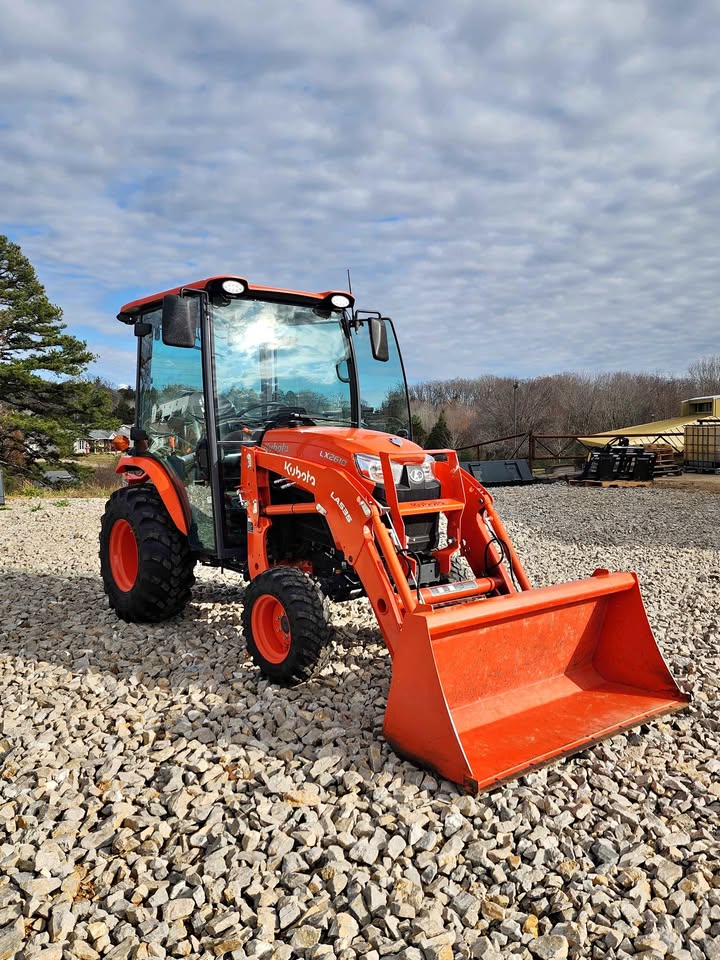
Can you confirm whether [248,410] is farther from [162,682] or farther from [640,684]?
[640,684]

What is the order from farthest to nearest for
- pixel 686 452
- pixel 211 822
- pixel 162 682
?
pixel 686 452, pixel 162 682, pixel 211 822

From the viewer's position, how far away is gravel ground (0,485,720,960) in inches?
95.0

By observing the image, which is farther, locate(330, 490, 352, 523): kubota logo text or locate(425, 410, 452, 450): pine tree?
locate(425, 410, 452, 450): pine tree

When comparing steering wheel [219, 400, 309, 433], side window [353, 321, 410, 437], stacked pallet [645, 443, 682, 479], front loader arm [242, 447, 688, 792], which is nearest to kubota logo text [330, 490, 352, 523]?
front loader arm [242, 447, 688, 792]

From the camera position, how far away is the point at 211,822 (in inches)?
117

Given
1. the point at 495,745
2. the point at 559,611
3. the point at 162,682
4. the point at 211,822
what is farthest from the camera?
the point at 162,682

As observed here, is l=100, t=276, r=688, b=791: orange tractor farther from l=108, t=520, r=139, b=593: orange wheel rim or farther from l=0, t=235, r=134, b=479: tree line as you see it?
l=0, t=235, r=134, b=479: tree line

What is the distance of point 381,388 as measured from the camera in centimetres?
578

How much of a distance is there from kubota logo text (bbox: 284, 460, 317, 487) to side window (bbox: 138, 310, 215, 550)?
2.75 ft

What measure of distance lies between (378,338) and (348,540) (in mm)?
2025

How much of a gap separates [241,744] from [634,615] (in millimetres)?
2339

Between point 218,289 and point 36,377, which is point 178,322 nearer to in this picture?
point 218,289

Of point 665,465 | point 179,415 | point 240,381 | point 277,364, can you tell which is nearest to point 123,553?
point 179,415

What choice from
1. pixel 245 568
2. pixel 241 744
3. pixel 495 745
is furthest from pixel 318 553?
pixel 495 745
